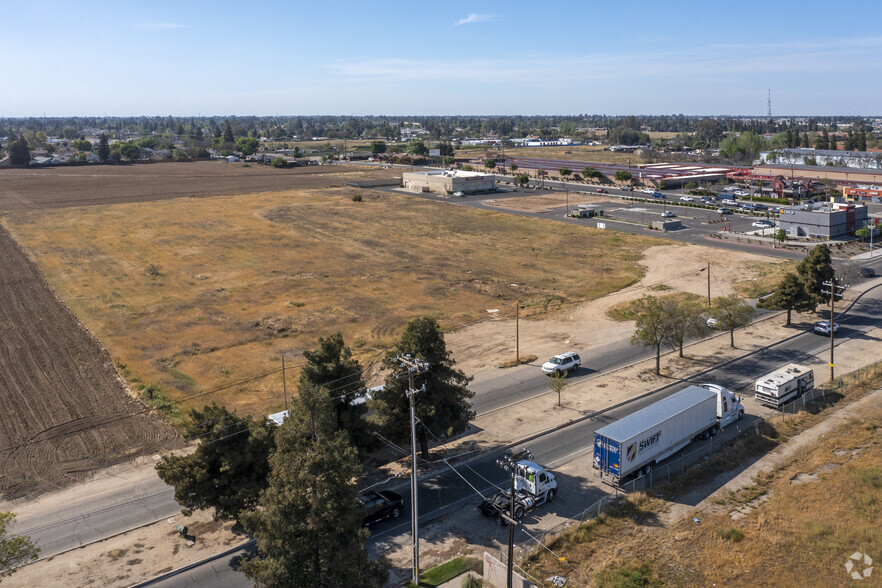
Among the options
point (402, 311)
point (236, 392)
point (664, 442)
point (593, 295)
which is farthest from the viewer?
point (593, 295)

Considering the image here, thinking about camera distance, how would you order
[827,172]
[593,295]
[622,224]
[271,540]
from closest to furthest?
[271,540] → [593,295] → [622,224] → [827,172]

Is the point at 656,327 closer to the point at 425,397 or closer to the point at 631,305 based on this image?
the point at 631,305

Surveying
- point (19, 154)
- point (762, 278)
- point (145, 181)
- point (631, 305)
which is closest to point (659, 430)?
point (631, 305)

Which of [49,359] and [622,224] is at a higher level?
[622,224]

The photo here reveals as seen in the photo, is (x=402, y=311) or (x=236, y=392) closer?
(x=236, y=392)

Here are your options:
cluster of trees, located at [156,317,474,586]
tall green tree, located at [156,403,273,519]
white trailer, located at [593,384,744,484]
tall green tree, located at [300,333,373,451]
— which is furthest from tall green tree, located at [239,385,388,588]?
white trailer, located at [593,384,744,484]

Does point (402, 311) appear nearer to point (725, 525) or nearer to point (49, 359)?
point (49, 359)

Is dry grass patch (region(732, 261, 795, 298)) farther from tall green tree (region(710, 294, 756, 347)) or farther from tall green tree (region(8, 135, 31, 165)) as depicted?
tall green tree (region(8, 135, 31, 165))

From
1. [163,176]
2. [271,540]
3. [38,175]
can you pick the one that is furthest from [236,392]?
[38,175]
